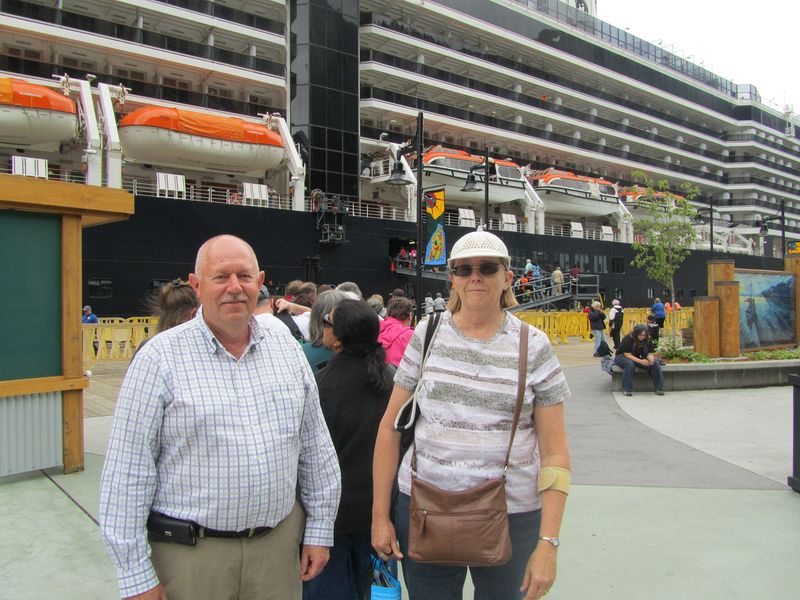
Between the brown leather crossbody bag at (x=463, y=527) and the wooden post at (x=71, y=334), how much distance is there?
14.4ft

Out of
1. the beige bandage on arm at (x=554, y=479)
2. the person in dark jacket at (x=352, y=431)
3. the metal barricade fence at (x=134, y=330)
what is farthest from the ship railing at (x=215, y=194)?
the beige bandage on arm at (x=554, y=479)

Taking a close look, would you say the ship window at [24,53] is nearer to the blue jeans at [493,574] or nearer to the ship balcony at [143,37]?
the ship balcony at [143,37]

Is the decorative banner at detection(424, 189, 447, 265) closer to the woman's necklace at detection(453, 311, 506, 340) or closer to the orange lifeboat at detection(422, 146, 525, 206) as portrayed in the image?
the woman's necklace at detection(453, 311, 506, 340)

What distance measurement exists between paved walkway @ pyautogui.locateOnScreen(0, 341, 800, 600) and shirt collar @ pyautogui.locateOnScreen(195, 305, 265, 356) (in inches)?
86.0

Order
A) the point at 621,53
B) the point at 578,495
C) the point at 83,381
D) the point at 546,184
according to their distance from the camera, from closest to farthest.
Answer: the point at 578,495 → the point at 83,381 → the point at 546,184 → the point at 621,53

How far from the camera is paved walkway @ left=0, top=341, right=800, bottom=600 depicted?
3.52 metres

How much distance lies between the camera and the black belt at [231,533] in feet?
→ 6.34

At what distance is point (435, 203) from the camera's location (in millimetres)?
12688

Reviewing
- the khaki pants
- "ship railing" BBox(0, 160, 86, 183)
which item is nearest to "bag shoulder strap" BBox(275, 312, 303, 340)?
the khaki pants

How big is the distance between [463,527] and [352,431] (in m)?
0.87

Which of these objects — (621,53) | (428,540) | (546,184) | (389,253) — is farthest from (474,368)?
(621,53)

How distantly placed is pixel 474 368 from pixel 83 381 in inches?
178

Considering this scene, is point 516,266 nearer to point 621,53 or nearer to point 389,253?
point 389,253

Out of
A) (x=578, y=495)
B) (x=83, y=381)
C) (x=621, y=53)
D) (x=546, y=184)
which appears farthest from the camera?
(x=621, y=53)
